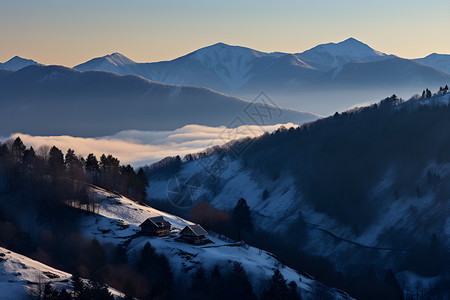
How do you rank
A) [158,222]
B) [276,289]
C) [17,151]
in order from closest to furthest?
1. [276,289]
2. [158,222]
3. [17,151]

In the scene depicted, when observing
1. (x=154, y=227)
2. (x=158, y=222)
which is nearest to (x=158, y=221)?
(x=158, y=222)

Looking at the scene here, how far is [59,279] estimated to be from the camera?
84.4 metres

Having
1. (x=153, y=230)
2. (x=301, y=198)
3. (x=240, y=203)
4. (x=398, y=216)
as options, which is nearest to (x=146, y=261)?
(x=153, y=230)

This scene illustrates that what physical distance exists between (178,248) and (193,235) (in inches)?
188

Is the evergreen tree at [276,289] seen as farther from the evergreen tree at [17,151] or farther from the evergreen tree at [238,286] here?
the evergreen tree at [17,151]

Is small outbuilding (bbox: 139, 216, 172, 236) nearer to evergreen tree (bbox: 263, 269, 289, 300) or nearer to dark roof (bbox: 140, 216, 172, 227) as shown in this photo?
dark roof (bbox: 140, 216, 172, 227)

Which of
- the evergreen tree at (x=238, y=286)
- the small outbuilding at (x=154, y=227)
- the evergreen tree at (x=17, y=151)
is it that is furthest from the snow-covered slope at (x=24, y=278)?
the evergreen tree at (x=17, y=151)

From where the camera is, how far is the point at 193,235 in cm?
11081

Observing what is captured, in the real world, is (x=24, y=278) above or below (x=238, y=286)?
above

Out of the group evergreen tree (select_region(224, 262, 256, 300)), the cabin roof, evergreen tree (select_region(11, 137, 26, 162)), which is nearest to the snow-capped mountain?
the cabin roof

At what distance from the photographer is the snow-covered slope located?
3095 inches

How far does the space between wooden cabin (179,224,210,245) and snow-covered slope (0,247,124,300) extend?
26285 millimetres

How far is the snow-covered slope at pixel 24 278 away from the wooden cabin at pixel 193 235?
2629 centimetres

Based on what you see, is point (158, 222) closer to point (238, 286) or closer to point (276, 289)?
point (238, 286)
